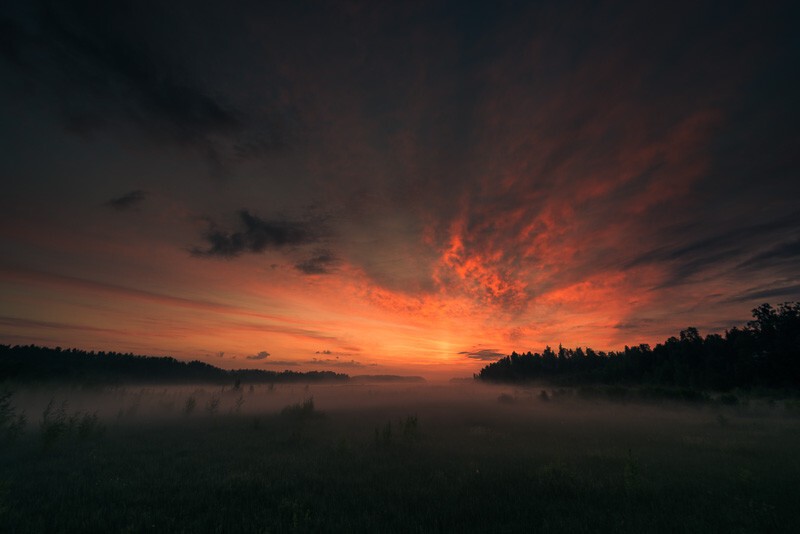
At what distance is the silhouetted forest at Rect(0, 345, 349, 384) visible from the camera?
253ft

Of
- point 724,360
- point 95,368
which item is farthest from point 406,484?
point 95,368

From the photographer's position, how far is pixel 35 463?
55.4 ft

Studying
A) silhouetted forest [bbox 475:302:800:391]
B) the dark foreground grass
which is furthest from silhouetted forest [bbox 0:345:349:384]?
silhouetted forest [bbox 475:302:800:391]

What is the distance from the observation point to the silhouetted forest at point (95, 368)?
253 ft

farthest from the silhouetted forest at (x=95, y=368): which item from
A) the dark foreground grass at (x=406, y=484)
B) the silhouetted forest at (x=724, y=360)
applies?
the silhouetted forest at (x=724, y=360)

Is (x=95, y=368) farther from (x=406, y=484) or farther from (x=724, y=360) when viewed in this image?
(x=724, y=360)

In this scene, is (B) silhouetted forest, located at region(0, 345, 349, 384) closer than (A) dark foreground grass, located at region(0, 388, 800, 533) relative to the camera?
No

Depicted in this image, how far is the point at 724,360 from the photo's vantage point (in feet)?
236

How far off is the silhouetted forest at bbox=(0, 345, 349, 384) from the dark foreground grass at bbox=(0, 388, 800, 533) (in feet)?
188

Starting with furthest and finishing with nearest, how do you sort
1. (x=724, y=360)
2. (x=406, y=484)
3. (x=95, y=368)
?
(x=95, y=368) < (x=724, y=360) < (x=406, y=484)

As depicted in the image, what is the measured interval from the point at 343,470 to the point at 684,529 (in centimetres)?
1307

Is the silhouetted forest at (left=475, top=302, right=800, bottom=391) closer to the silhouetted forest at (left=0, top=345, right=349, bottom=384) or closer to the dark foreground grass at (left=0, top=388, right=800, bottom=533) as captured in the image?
the dark foreground grass at (left=0, top=388, right=800, bottom=533)

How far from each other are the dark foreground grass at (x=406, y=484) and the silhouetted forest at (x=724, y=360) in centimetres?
5497

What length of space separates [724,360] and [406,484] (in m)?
97.0
